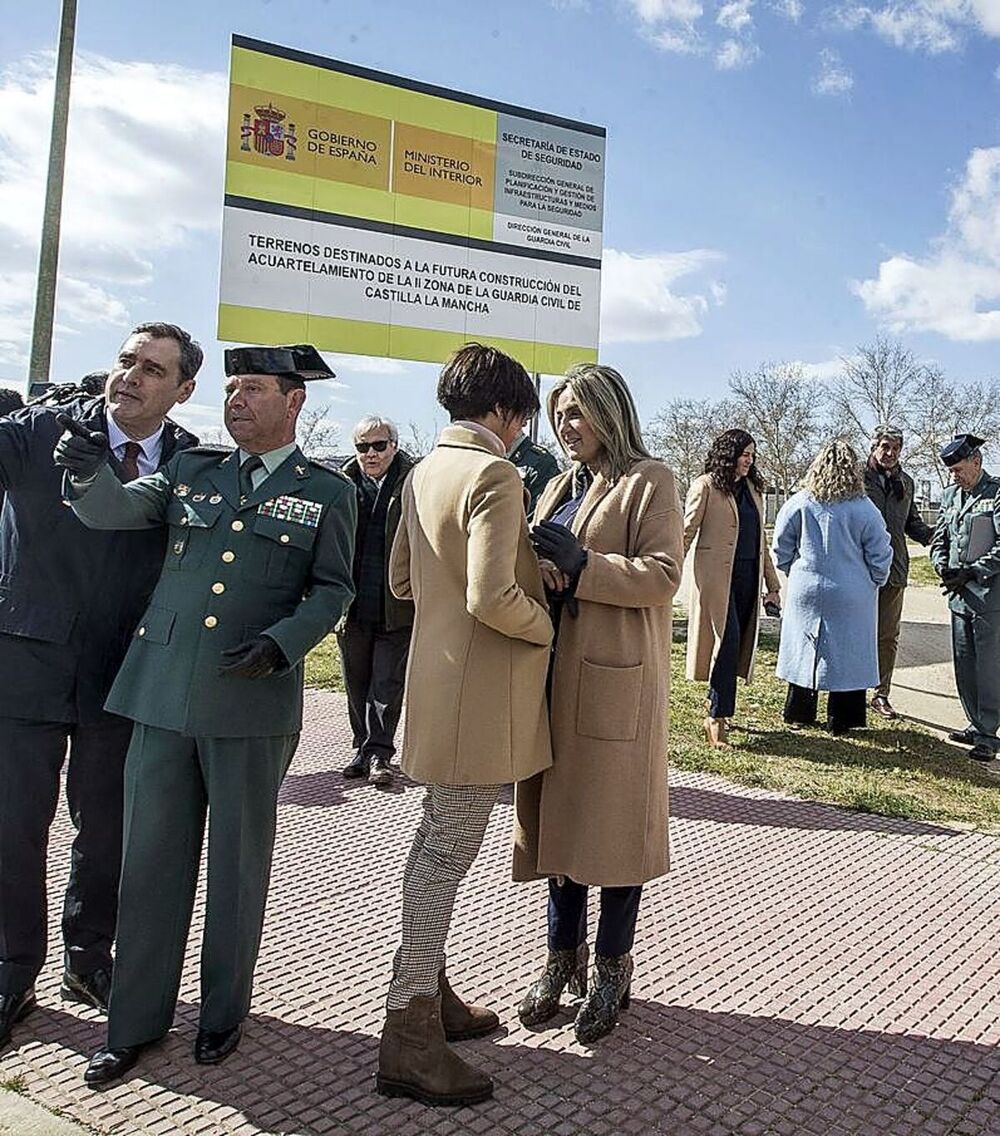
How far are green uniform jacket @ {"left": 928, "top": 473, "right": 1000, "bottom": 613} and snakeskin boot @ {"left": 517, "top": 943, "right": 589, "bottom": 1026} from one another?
490 cm

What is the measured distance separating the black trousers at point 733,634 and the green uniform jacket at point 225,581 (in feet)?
14.0

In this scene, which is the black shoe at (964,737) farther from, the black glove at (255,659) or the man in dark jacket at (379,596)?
the black glove at (255,659)

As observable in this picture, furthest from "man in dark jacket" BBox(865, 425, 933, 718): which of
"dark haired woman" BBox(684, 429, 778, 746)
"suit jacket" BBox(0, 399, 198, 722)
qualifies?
"suit jacket" BBox(0, 399, 198, 722)

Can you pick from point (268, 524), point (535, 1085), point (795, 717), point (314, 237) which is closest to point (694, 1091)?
point (535, 1085)

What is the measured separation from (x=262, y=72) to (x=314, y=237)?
1548 mm

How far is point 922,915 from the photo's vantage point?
4312 mm

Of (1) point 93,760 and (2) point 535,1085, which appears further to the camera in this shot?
(1) point 93,760

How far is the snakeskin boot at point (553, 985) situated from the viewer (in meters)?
3.31

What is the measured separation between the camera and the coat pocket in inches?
123

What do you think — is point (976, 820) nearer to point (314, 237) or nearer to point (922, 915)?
point (922, 915)

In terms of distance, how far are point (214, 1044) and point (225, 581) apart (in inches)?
51.4

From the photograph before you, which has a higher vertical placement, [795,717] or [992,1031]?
[795,717]

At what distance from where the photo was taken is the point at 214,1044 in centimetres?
306

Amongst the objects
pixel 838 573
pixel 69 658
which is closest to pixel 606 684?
pixel 69 658
